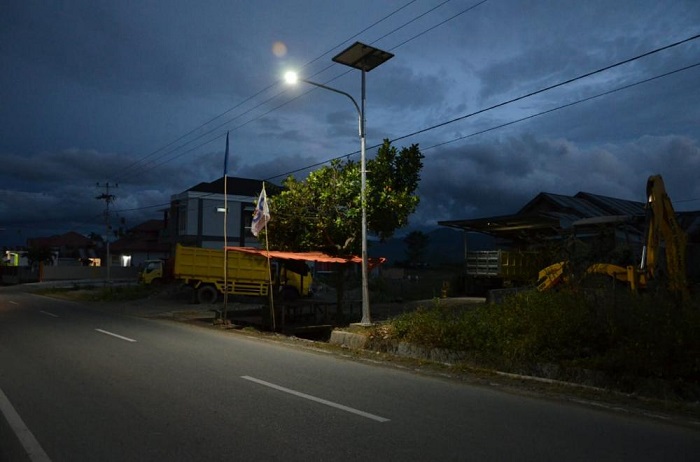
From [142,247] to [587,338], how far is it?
194ft

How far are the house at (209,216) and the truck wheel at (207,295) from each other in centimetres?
1377

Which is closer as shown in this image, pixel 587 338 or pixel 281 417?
pixel 281 417

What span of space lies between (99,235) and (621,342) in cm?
10444

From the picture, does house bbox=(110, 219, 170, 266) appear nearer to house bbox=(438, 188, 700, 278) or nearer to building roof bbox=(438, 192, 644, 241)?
building roof bbox=(438, 192, 644, 241)

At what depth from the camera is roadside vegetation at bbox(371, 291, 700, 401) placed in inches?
306

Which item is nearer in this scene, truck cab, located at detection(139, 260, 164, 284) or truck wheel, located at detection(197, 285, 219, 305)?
truck wheel, located at detection(197, 285, 219, 305)

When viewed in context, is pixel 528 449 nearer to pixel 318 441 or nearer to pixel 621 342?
pixel 318 441

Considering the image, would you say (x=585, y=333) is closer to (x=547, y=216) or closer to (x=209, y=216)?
(x=547, y=216)

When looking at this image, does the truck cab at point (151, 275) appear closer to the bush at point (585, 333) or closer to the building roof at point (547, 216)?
the building roof at point (547, 216)

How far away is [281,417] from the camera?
20.8ft

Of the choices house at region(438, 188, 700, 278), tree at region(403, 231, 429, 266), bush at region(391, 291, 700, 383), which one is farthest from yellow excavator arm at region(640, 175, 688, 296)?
tree at region(403, 231, 429, 266)

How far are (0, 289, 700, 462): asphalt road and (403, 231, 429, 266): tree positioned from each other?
2826 inches

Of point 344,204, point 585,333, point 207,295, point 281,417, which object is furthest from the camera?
point 207,295

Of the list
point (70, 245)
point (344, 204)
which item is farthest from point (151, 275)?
point (70, 245)
